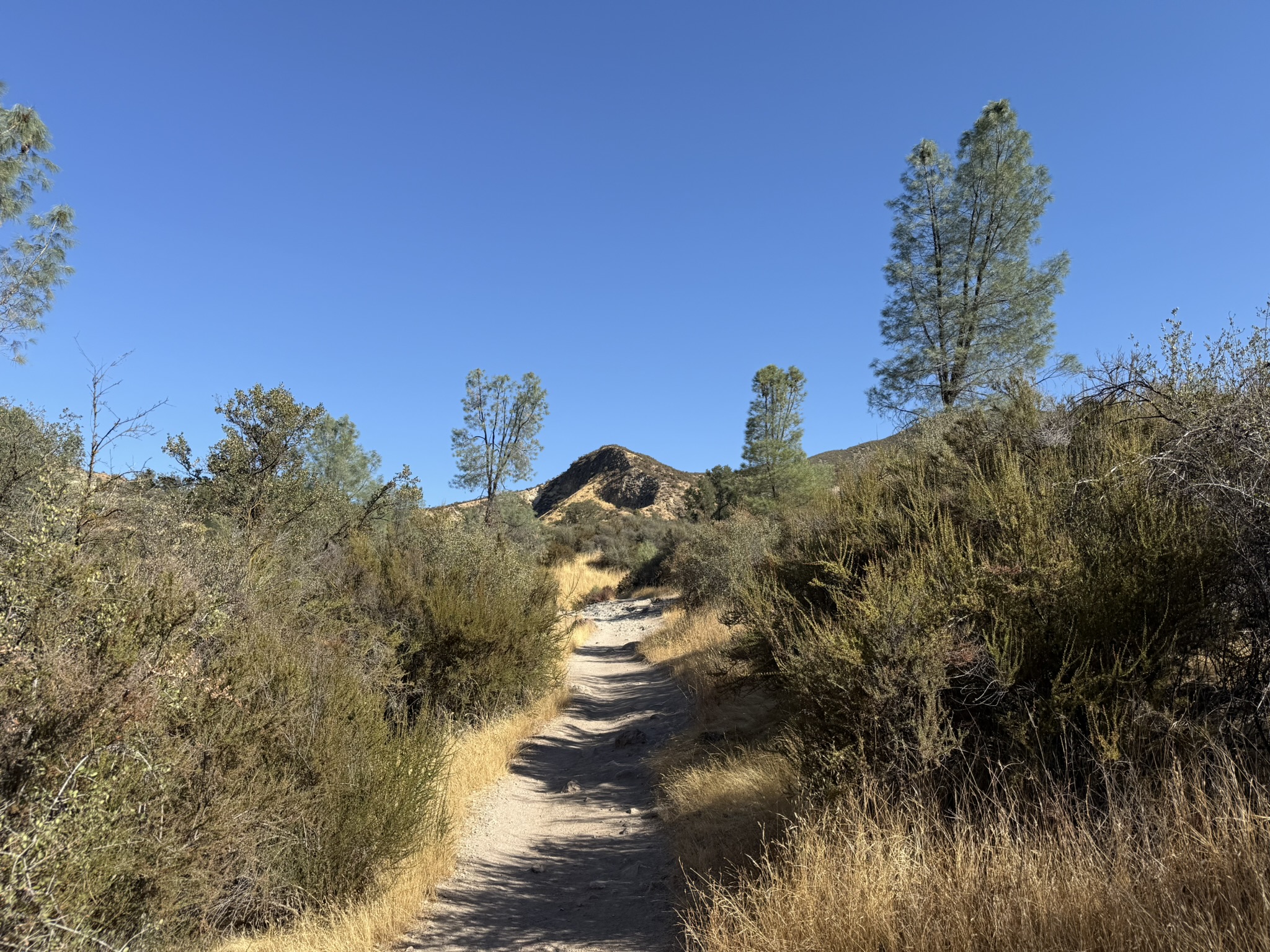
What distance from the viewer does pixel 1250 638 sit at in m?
3.83

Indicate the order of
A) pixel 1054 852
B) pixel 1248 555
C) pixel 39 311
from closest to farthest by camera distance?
Result: pixel 1054 852 → pixel 1248 555 → pixel 39 311

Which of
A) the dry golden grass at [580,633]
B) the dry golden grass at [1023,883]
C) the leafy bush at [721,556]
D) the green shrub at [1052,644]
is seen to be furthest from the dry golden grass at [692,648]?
the dry golden grass at [1023,883]

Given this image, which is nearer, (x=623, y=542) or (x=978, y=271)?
(x=978, y=271)

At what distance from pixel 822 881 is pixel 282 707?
377cm

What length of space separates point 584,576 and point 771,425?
39.6 ft

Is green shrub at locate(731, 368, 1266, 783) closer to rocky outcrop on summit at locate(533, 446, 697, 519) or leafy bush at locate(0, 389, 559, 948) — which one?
leafy bush at locate(0, 389, 559, 948)

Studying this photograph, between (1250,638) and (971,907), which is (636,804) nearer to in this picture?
(971,907)

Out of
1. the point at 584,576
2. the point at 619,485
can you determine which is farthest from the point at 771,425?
the point at 619,485

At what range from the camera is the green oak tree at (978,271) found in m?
16.4

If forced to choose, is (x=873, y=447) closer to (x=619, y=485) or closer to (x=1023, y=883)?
(x=1023, y=883)

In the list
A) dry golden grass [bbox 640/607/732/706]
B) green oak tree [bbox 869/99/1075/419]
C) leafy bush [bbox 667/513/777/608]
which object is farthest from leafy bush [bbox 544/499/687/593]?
green oak tree [bbox 869/99/1075/419]

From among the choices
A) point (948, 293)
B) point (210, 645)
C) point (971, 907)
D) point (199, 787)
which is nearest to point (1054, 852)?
point (971, 907)

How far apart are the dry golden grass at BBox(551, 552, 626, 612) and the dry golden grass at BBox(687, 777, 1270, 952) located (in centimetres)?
2296

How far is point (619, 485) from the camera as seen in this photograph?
76.0 m
